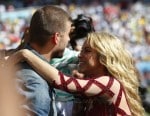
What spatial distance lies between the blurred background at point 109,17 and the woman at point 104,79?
14.1 m

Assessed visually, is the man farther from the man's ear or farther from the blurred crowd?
the blurred crowd

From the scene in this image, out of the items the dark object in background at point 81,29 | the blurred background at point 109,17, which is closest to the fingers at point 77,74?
the dark object in background at point 81,29

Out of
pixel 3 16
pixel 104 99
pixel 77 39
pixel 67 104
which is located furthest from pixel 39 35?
pixel 3 16

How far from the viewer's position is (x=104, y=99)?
265 centimetres

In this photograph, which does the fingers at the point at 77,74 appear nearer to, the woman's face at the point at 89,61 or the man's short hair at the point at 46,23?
the woman's face at the point at 89,61

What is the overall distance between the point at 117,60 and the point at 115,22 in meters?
16.4

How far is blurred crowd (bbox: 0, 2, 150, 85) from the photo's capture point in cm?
1736

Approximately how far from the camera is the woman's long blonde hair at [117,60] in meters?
2.68

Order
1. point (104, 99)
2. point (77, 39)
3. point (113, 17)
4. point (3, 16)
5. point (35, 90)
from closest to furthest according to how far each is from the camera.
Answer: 1. point (35, 90)
2. point (104, 99)
3. point (77, 39)
4. point (3, 16)
5. point (113, 17)

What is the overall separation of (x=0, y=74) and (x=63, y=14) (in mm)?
950

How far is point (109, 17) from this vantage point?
1917 centimetres

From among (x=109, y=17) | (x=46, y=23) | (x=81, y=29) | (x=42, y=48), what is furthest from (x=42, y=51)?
(x=109, y=17)

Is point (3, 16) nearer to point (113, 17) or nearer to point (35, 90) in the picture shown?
point (113, 17)

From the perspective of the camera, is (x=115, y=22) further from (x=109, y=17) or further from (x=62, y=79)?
(x=62, y=79)
